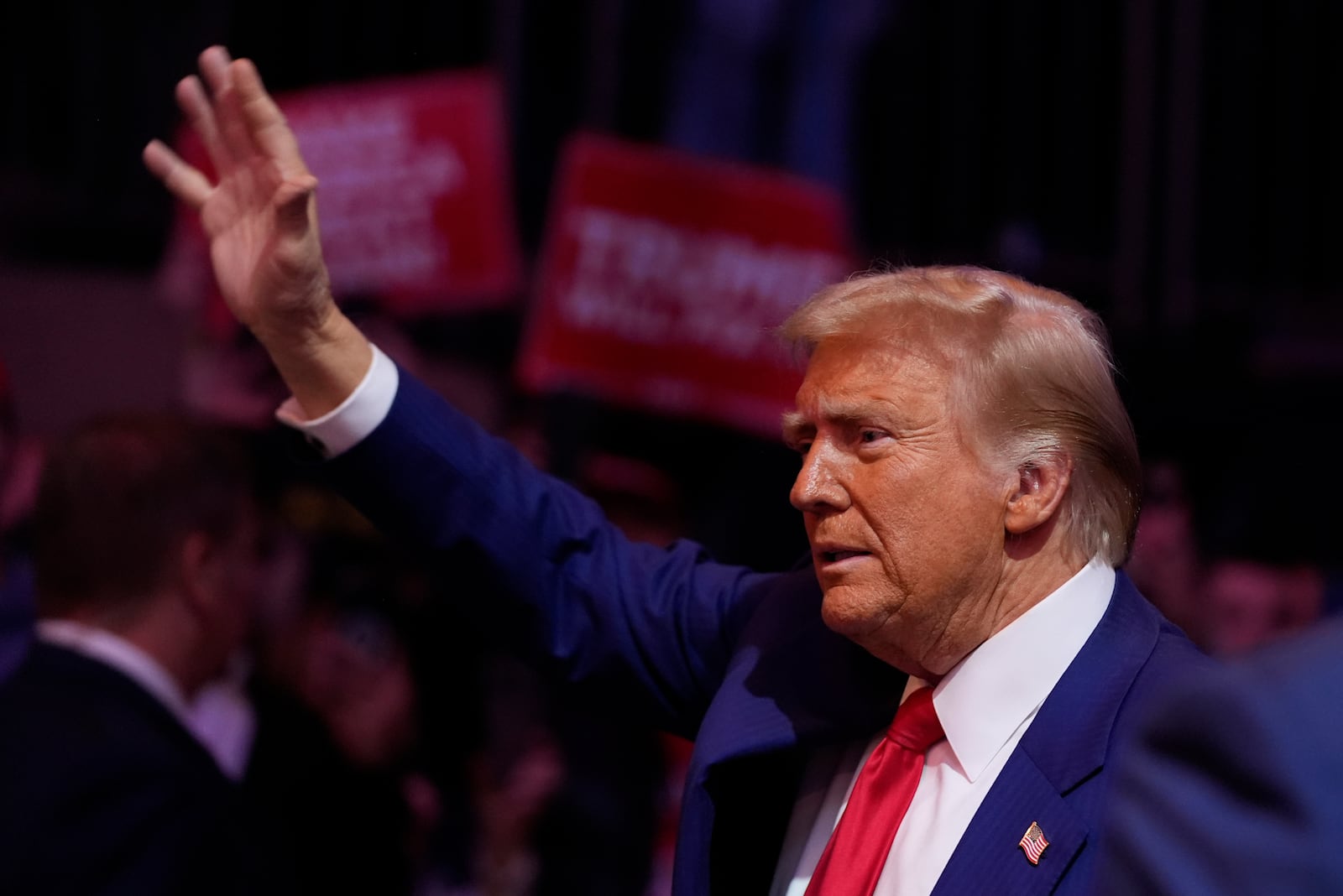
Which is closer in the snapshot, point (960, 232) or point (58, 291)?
point (58, 291)

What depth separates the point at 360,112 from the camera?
3.80 m

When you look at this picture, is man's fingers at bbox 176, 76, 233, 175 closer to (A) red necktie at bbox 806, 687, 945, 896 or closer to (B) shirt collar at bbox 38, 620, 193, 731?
(B) shirt collar at bbox 38, 620, 193, 731

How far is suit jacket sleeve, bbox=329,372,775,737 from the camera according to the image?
1726mm

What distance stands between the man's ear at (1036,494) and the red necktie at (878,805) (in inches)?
8.3

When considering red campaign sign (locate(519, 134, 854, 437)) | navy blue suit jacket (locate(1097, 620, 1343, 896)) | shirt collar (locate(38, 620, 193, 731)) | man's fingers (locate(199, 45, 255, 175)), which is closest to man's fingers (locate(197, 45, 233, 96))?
man's fingers (locate(199, 45, 255, 175))

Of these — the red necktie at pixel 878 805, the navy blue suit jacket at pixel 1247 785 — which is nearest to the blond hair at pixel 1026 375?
the red necktie at pixel 878 805

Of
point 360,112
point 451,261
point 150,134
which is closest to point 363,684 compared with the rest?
point 451,261

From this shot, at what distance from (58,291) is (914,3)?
3026mm

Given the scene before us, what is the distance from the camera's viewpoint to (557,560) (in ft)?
5.87

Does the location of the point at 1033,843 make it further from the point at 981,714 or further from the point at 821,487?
the point at 821,487

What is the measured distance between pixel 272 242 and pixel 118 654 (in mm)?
719

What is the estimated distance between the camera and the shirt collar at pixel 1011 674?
155cm

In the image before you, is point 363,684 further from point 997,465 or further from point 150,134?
point 150,134

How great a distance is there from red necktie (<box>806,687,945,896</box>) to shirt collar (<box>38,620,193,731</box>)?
0.94 m
